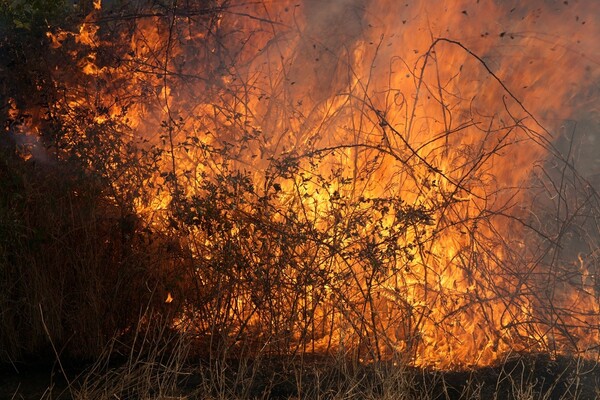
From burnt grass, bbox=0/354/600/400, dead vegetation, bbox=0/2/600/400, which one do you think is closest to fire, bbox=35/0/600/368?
dead vegetation, bbox=0/2/600/400

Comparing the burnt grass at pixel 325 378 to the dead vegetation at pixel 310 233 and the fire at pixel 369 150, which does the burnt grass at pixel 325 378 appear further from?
the fire at pixel 369 150

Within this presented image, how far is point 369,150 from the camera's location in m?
7.93

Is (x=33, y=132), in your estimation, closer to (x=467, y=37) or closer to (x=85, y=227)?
(x=85, y=227)

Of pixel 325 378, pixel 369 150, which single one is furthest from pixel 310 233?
pixel 369 150

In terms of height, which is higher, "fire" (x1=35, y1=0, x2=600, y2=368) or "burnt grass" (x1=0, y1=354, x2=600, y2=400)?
"fire" (x1=35, y1=0, x2=600, y2=368)

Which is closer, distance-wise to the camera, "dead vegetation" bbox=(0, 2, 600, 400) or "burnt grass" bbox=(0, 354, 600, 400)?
"burnt grass" bbox=(0, 354, 600, 400)

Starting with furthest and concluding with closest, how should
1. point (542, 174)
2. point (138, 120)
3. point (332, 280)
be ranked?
point (138, 120) < point (542, 174) < point (332, 280)

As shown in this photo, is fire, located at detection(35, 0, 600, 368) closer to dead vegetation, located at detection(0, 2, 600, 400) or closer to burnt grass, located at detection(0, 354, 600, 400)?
dead vegetation, located at detection(0, 2, 600, 400)

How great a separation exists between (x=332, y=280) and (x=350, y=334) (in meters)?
0.46

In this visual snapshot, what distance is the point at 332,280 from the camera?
7.30 m

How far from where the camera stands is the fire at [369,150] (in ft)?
23.6

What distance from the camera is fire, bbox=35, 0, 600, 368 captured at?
7.19m

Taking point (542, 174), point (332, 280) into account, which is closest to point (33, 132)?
point (332, 280)

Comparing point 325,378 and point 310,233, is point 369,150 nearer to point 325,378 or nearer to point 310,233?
point 310,233
